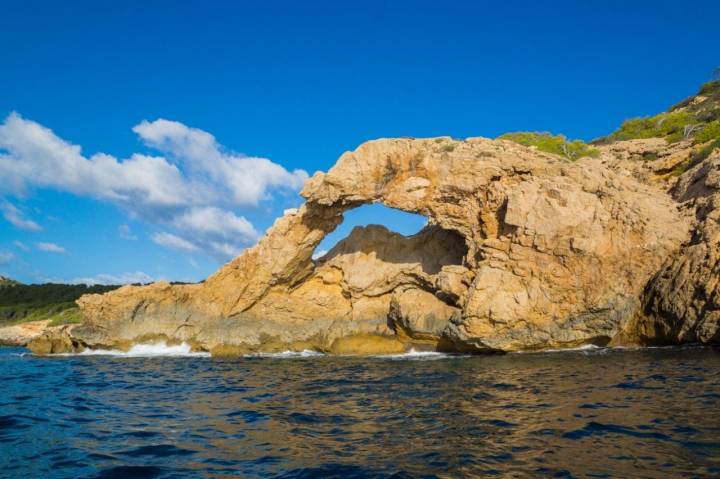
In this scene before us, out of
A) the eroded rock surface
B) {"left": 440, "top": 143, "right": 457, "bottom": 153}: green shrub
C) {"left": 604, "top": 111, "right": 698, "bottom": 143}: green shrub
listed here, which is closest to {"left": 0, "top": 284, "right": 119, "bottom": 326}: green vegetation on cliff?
{"left": 440, "top": 143, "right": 457, "bottom": 153}: green shrub

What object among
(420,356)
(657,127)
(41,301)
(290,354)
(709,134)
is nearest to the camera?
(420,356)

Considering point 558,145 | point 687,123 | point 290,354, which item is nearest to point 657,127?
point 687,123

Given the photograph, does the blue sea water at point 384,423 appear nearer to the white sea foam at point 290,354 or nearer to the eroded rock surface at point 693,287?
the eroded rock surface at point 693,287

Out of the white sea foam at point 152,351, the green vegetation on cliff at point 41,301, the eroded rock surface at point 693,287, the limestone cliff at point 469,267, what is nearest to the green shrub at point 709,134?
the limestone cliff at point 469,267

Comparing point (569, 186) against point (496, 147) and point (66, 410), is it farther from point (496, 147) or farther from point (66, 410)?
point (66, 410)

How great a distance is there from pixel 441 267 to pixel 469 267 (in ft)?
10.4

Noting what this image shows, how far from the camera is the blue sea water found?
22.1ft

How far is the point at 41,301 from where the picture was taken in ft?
221

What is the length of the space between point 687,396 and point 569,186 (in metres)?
13.9

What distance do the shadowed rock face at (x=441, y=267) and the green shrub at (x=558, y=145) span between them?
68.7 inches

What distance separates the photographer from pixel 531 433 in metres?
8.00

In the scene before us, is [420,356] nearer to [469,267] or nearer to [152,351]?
[469,267]

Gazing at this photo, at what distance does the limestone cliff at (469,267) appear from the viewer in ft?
66.7

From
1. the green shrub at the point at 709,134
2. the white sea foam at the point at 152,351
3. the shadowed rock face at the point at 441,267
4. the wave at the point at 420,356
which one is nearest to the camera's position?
the shadowed rock face at the point at 441,267
